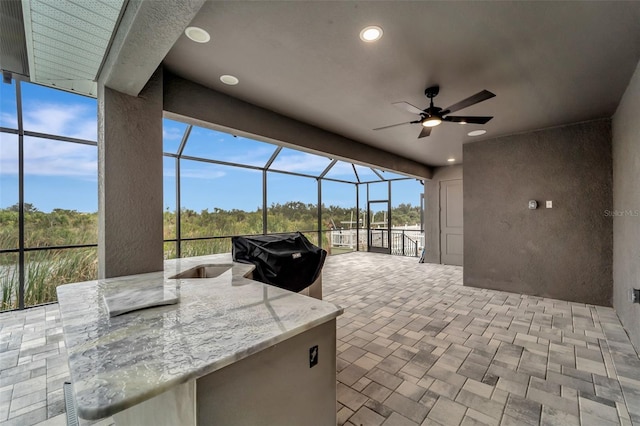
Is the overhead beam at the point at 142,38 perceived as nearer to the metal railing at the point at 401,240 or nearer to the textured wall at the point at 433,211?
the metal railing at the point at 401,240

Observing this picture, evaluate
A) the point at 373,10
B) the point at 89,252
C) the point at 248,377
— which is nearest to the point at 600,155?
the point at 373,10

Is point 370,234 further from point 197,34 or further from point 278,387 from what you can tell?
point 278,387

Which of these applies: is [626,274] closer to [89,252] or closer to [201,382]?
[201,382]

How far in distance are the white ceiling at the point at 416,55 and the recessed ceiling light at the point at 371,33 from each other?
0.15 feet

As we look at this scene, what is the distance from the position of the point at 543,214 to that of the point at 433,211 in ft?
10.9

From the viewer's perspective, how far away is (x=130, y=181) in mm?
2344

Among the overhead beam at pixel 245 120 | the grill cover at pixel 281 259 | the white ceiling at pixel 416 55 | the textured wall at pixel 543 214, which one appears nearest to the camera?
the white ceiling at pixel 416 55

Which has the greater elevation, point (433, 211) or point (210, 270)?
point (433, 211)

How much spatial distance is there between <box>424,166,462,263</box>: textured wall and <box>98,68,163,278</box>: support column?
6797mm

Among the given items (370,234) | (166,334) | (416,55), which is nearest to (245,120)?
(416,55)

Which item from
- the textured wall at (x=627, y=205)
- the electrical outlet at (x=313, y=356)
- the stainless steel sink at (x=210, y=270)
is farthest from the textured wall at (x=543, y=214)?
the electrical outlet at (x=313, y=356)

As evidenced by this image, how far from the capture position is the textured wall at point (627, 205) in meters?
2.57

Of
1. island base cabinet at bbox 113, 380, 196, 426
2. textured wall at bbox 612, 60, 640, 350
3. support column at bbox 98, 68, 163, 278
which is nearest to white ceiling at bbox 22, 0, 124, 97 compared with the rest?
support column at bbox 98, 68, 163, 278

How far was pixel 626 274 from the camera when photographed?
297 centimetres
